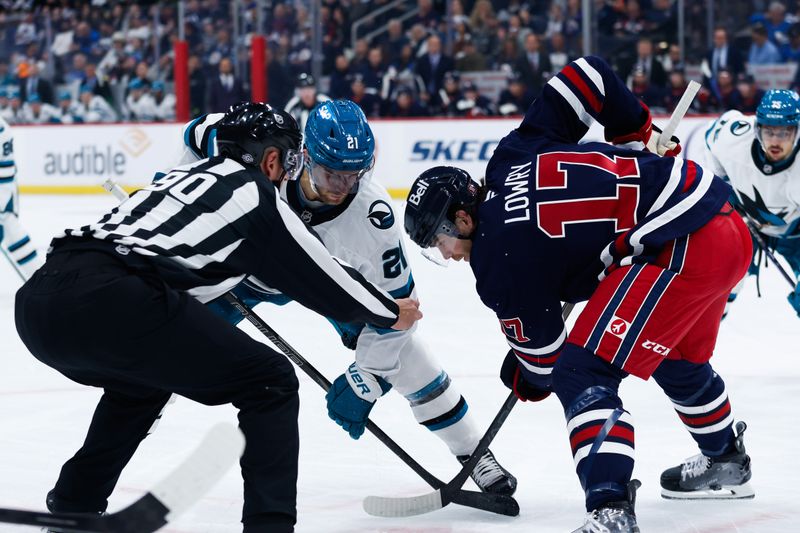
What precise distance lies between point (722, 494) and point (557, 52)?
286 inches

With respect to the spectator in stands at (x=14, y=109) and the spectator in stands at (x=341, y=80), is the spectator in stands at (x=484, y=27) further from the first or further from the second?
the spectator in stands at (x=14, y=109)

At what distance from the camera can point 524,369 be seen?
8.29ft

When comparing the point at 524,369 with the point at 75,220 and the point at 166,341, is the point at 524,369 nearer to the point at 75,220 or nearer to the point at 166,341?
the point at 166,341

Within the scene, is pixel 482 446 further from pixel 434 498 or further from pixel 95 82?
pixel 95 82

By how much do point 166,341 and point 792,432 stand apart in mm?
2040

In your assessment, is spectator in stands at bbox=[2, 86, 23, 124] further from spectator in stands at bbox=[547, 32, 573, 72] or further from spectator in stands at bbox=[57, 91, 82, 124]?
spectator in stands at bbox=[547, 32, 573, 72]

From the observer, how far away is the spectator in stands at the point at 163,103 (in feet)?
37.6

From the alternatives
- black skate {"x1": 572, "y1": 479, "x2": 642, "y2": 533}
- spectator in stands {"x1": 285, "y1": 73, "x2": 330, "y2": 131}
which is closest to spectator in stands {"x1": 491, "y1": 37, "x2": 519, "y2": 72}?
spectator in stands {"x1": 285, "y1": 73, "x2": 330, "y2": 131}

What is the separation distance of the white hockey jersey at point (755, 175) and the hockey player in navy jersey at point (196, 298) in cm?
242

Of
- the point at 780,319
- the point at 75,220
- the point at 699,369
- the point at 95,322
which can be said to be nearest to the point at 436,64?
the point at 75,220

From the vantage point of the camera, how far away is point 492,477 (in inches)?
111

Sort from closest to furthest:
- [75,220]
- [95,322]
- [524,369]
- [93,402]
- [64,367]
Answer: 1. [95,322]
2. [64,367]
3. [524,369]
4. [93,402]
5. [75,220]

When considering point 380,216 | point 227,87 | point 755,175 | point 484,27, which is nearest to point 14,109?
point 227,87

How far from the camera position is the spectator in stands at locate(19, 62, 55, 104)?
1223 cm
